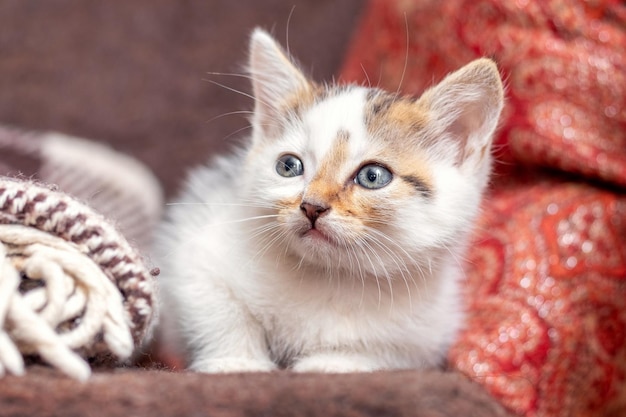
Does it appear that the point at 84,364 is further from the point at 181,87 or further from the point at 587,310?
the point at 181,87

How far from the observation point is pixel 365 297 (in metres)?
0.87

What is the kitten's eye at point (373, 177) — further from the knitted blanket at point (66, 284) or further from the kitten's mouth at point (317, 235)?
the knitted blanket at point (66, 284)

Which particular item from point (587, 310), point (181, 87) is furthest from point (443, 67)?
point (181, 87)

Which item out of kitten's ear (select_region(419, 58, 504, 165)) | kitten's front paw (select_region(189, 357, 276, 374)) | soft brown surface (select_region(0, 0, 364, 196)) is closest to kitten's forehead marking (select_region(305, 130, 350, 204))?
kitten's ear (select_region(419, 58, 504, 165))

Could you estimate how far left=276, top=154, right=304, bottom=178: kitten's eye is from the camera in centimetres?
88

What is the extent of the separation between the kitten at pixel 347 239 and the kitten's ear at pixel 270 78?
0.03m

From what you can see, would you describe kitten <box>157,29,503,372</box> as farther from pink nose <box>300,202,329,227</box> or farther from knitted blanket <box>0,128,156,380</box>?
knitted blanket <box>0,128,156,380</box>

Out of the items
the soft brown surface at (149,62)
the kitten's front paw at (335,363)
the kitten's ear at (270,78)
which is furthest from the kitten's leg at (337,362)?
the soft brown surface at (149,62)

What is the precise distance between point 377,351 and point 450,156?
0.93 feet

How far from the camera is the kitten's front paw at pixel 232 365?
2.73 feet

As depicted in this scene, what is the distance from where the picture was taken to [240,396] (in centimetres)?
58

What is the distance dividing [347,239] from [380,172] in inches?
4.2

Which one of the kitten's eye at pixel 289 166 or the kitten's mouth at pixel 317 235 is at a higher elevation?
the kitten's eye at pixel 289 166

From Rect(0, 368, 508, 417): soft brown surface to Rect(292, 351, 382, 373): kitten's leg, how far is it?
20cm
